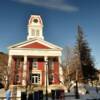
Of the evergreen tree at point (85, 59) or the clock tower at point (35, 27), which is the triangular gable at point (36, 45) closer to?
the clock tower at point (35, 27)

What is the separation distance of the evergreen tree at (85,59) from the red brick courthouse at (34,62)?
35.2ft

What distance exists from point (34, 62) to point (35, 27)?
932 cm

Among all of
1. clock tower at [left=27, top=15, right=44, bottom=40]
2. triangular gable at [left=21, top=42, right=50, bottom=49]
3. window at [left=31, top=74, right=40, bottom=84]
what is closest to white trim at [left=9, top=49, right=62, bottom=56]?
triangular gable at [left=21, top=42, right=50, bottom=49]

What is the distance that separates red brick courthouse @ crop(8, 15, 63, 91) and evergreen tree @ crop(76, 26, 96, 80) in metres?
10.7

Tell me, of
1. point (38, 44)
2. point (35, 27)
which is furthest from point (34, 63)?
point (35, 27)

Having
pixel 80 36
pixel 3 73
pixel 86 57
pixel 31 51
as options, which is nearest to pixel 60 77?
pixel 31 51

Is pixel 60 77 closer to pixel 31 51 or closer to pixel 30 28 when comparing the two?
pixel 31 51

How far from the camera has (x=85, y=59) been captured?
64688 mm

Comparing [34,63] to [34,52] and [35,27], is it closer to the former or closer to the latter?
[34,52]

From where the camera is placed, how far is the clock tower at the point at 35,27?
193 feet

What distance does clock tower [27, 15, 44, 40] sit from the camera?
193 feet

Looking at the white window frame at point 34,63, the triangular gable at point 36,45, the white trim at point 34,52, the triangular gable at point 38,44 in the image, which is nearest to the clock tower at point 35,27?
the triangular gable at point 38,44

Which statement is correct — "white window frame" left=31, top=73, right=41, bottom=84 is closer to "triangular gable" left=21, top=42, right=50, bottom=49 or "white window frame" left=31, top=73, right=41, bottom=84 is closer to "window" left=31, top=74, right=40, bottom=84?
"window" left=31, top=74, right=40, bottom=84

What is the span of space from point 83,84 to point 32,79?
52.3 feet
